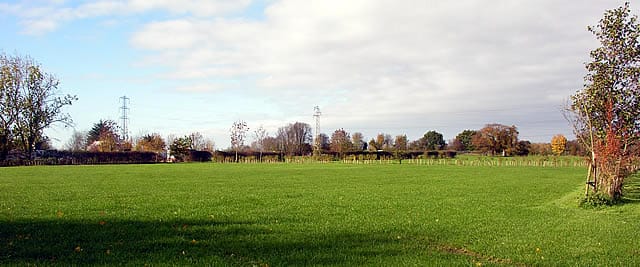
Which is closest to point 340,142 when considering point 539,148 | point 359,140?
point 359,140

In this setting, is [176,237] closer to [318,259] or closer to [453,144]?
[318,259]

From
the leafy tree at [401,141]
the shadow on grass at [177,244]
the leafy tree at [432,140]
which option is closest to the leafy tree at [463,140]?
the leafy tree at [432,140]

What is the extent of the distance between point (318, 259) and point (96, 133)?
117323mm

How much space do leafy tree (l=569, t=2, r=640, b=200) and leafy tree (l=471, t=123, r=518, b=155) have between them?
9810cm

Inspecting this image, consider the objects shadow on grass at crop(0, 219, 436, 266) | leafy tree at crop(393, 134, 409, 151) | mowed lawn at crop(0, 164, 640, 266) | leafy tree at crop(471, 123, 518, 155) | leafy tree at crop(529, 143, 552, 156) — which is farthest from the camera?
leafy tree at crop(393, 134, 409, 151)

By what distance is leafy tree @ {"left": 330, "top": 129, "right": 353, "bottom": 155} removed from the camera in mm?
104144

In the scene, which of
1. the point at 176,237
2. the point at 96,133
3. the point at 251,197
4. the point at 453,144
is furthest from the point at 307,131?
the point at 176,237

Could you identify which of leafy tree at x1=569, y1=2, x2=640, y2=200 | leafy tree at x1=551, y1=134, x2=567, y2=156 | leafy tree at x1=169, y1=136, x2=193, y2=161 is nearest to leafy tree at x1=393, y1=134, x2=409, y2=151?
leafy tree at x1=551, y1=134, x2=567, y2=156

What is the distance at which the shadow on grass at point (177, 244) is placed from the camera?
8.11 metres

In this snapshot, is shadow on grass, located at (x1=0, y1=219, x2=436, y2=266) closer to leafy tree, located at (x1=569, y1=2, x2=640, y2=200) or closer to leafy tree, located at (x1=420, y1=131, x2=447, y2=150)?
leafy tree, located at (x1=569, y1=2, x2=640, y2=200)

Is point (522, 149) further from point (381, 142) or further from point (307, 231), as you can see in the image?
point (307, 231)

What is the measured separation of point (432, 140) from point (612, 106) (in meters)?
136

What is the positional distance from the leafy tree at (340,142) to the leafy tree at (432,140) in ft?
110

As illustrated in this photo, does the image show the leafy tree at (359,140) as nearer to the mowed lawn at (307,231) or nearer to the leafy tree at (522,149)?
the leafy tree at (522,149)
